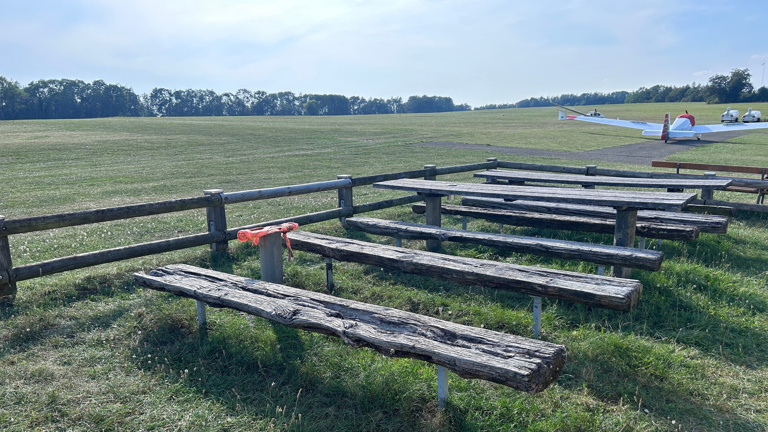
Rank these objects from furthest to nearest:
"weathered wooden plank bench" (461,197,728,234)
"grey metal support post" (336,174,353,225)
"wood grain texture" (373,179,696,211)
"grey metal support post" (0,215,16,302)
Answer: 1. "grey metal support post" (336,174,353,225)
2. "weathered wooden plank bench" (461,197,728,234)
3. "wood grain texture" (373,179,696,211)
4. "grey metal support post" (0,215,16,302)

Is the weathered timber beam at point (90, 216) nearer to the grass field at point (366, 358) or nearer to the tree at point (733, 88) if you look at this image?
the grass field at point (366, 358)

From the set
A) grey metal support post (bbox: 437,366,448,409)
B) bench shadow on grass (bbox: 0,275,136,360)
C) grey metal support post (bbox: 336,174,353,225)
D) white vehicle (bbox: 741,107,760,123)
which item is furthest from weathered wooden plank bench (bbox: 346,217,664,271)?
white vehicle (bbox: 741,107,760,123)

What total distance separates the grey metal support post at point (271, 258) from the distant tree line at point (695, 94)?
90.0 m

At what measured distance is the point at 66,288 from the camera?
18.1 ft

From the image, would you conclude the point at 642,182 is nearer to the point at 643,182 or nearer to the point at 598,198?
the point at 643,182

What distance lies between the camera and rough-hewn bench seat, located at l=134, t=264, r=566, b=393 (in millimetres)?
2824

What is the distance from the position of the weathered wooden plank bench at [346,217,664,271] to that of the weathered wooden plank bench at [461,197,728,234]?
1795 millimetres

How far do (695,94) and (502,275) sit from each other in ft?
422

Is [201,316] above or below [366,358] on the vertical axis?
above

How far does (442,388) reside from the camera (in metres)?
3.27

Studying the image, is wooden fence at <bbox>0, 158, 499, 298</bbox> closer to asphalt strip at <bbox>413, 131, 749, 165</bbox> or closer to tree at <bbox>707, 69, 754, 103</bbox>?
asphalt strip at <bbox>413, 131, 749, 165</bbox>

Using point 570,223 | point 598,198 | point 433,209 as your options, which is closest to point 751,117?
point 570,223

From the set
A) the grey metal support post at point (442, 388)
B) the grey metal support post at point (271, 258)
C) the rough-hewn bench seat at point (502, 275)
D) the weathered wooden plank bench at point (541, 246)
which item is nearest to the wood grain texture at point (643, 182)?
the weathered wooden plank bench at point (541, 246)

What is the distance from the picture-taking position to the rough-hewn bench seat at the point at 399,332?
2.82m
